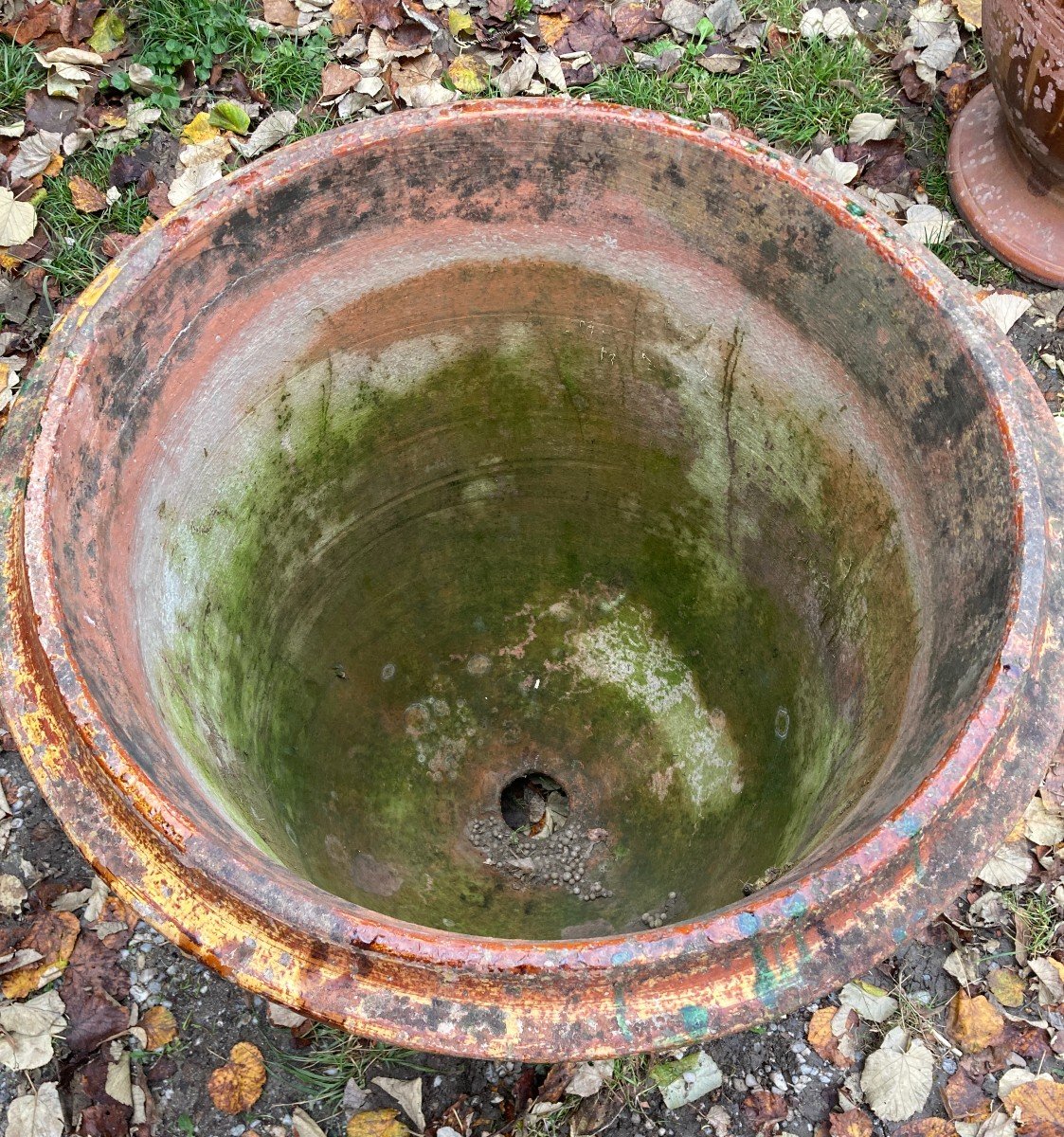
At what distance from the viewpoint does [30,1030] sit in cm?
208

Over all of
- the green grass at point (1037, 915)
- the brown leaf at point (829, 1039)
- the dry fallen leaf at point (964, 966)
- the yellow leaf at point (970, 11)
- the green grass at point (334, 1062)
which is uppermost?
the yellow leaf at point (970, 11)

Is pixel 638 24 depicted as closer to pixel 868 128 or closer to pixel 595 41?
pixel 595 41

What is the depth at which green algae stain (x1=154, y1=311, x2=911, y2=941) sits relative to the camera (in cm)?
193

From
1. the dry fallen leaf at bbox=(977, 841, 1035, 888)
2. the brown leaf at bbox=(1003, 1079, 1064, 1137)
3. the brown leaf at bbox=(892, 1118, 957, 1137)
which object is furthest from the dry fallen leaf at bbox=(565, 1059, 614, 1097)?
the dry fallen leaf at bbox=(977, 841, 1035, 888)

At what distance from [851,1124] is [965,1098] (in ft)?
0.83

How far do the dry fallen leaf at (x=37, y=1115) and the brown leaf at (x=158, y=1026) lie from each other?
0.64 ft

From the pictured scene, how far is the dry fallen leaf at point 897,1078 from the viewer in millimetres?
2025

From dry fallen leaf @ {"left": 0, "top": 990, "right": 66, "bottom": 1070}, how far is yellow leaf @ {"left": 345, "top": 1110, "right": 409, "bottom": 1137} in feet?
2.19

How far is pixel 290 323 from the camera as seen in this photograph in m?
1.91

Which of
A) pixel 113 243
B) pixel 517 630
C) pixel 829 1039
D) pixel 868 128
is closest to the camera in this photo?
pixel 829 1039

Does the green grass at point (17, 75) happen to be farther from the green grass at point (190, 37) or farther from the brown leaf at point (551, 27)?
the brown leaf at point (551, 27)

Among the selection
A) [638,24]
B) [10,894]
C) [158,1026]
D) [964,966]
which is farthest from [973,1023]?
[638,24]

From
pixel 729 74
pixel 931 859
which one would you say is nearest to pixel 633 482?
pixel 931 859

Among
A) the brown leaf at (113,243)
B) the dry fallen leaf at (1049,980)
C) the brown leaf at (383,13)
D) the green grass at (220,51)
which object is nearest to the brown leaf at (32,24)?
the green grass at (220,51)
